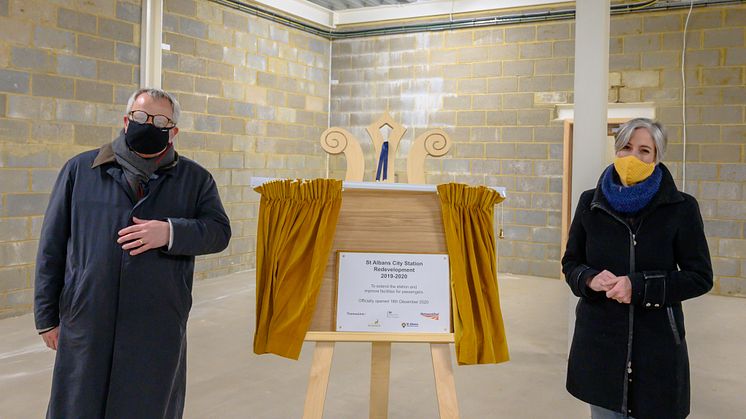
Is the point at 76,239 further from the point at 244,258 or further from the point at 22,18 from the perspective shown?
the point at 244,258

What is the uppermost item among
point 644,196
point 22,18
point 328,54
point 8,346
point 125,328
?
point 328,54

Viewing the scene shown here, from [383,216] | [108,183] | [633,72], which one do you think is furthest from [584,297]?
[633,72]

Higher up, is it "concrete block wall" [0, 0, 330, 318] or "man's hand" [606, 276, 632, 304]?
"concrete block wall" [0, 0, 330, 318]

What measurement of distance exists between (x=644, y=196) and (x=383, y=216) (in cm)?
76

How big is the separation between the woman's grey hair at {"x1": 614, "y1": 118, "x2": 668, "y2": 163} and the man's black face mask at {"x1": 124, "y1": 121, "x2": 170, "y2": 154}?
1.28 metres

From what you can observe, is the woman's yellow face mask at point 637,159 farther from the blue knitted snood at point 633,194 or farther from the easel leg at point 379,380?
the easel leg at point 379,380

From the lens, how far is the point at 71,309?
70.1 inches

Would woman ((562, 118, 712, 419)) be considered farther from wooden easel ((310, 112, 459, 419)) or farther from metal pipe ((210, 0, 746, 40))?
metal pipe ((210, 0, 746, 40))

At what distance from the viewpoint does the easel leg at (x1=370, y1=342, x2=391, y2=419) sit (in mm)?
2213

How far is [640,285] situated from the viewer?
174cm

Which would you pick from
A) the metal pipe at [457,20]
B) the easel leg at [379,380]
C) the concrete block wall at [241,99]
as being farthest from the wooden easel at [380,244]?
the metal pipe at [457,20]

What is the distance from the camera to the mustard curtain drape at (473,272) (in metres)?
2.02

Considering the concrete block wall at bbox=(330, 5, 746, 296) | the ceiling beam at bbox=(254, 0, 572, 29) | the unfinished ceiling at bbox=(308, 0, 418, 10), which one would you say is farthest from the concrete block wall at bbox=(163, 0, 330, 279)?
the concrete block wall at bbox=(330, 5, 746, 296)

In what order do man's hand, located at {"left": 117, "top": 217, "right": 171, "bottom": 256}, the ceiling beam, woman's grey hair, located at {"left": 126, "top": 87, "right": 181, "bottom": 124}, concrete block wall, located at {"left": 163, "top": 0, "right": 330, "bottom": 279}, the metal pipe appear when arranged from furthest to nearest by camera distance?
the ceiling beam, the metal pipe, concrete block wall, located at {"left": 163, "top": 0, "right": 330, "bottom": 279}, woman's grey hair, located at {"left": 126, "top": 87, "right": 181, "bottom": 124}, man's hand, located at {"left": 117, "top": 217, "right": 171, "bottom": 256}
